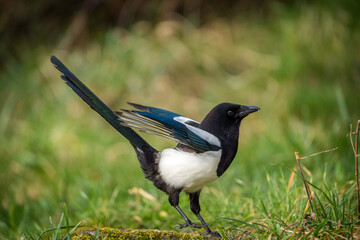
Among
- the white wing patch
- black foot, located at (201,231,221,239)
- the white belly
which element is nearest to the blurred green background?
black foot, located at (201,231,221,239)

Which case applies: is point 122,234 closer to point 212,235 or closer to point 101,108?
point 212,235

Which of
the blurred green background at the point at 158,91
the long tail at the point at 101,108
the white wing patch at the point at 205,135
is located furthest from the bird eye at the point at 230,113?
the blurred green background at the point at 158,91

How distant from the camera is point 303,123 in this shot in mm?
4523

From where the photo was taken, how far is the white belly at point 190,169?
2.42m

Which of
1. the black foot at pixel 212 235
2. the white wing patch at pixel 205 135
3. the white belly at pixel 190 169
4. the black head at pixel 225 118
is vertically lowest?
the black foot at pixel 212 235

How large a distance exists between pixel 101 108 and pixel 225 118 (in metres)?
0.71

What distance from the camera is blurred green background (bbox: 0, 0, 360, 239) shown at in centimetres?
371

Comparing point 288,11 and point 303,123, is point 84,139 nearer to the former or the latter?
point 303,123

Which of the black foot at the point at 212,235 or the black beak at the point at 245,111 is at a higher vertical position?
the black beak at the point at 245,111

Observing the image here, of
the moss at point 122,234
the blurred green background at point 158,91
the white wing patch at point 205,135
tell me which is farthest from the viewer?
the blurred green background at point 158,91

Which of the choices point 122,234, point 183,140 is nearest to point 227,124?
point 183,140

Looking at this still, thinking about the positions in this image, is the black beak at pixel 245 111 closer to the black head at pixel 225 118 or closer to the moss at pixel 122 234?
the black head at pixel 225 118

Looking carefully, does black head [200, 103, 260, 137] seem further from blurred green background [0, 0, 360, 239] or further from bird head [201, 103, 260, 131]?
blurred green background [0, 0, 360, 239]

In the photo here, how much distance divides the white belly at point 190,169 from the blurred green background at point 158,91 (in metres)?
0.57
